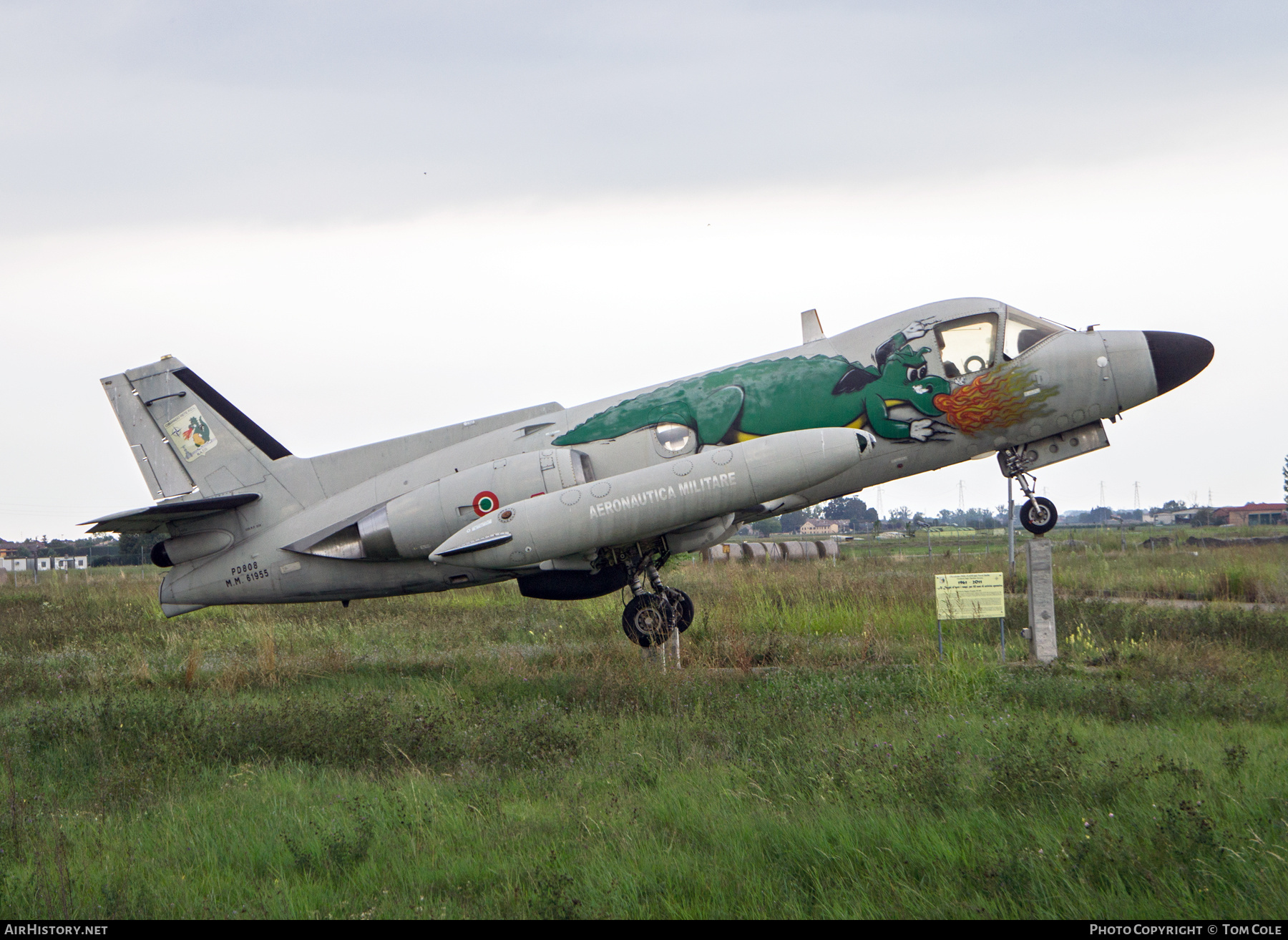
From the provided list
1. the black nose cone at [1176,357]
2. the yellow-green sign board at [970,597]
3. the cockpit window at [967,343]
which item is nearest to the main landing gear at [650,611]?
the yellow-green sign board at [970,597]

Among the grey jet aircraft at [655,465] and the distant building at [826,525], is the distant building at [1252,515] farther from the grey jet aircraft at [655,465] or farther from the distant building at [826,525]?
the grey jet aircraft at [655,465]

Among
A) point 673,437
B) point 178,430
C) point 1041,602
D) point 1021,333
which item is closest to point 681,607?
point 673,437

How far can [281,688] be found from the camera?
511 inches

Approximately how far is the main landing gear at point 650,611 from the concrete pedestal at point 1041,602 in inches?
179

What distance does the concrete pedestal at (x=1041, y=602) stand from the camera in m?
12.6

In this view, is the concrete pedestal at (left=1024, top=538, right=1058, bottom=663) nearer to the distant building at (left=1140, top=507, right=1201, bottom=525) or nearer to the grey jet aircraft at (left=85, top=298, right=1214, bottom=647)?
the grey jet aircraft at (left=85, top=298, right=1214, bottom=647)

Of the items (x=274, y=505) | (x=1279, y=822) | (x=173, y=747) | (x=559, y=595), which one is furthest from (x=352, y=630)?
(x=1279, y=822)

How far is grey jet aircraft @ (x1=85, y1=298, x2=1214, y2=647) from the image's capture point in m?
12.0

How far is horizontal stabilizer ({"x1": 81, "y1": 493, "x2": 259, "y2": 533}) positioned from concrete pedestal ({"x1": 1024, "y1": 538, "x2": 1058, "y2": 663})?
11.0 meters

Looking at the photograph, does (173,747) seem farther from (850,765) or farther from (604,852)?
(850,765)

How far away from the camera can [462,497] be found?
42.4 feet

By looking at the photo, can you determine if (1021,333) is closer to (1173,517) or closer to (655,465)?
(655,465)

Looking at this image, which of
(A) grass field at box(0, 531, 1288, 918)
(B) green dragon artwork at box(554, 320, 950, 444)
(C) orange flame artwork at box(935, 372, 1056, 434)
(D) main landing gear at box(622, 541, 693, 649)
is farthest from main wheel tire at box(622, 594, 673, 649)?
(C) orange flame artwork at box(935, 372, 1056, 434)

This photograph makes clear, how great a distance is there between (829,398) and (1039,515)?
322 centimetres
